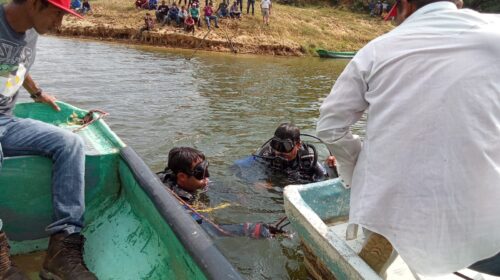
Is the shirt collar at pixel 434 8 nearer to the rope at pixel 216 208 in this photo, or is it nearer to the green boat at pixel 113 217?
the green boat at pixel 113 217

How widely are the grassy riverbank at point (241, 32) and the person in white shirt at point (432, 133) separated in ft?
83.7

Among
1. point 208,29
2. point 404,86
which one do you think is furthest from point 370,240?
point 208,29

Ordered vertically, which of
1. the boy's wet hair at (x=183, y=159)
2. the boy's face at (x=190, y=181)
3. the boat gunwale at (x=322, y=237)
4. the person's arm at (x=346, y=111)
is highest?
the person's arm at (x=346, y=111)

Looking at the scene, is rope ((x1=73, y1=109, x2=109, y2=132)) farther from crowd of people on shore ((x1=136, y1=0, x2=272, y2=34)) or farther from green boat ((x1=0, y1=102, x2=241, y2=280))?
crowd of people on shore ((x1=136, y1=0, x2=272, y2=34))

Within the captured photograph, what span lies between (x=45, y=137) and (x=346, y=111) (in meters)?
1.94

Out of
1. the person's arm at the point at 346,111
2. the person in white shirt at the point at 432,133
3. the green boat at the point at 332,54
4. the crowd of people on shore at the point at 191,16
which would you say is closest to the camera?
the person in white shirt at the point at 432,133

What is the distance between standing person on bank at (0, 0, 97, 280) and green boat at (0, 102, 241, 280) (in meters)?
0.13

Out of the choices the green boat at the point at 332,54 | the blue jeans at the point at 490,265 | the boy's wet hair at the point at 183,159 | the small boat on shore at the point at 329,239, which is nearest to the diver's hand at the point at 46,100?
the boy's wet hair at the point at 183,159

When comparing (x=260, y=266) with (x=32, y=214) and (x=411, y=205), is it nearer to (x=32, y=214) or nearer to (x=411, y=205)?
(x=32, y=214)

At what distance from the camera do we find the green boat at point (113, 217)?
2.55m

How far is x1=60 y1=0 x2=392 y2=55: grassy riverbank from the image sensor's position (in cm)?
2725

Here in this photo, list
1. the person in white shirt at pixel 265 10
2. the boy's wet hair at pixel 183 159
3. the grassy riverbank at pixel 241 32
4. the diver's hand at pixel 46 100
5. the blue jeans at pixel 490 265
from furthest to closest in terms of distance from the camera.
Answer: the person in white shirt at pixel 265 10 < the grassy riverbank at pixel 241 32 < the boy's wet hair at pixel 183 159 < the diver's hand at pixel 46 100 < the blue jeans at pixel 490 265

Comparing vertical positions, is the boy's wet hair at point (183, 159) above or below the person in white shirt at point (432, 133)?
below

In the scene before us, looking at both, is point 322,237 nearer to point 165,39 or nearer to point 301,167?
point 301,167
